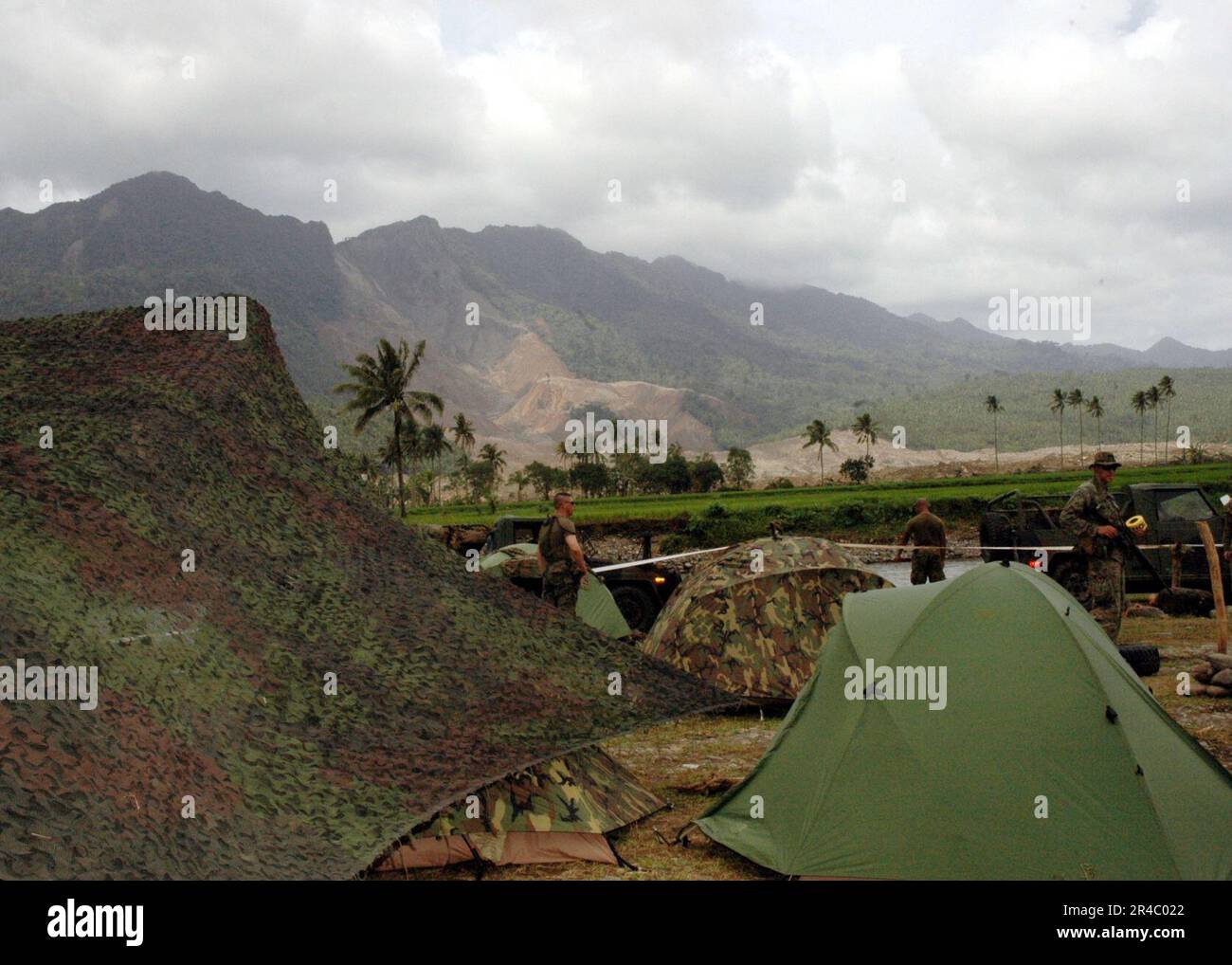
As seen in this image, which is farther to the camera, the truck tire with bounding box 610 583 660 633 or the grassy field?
the grassy field

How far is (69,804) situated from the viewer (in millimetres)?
3479

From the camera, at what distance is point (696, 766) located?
1035 cm

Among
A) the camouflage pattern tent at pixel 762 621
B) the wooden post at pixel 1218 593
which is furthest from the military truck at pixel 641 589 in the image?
the wooden post at pixel 1218 593

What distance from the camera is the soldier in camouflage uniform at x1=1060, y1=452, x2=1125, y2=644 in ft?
40.3

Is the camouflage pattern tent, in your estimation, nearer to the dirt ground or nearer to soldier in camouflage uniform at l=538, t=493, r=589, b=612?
the dirt ground

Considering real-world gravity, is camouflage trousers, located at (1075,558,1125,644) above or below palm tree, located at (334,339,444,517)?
below

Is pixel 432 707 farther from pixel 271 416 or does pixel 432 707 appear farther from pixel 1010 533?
pixel 1010 533

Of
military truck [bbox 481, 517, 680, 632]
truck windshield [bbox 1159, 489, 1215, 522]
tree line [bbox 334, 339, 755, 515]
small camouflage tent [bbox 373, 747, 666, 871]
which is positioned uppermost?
tree line [bbox 334, 339, 755, 515]

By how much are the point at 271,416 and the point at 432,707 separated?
74.5 inches

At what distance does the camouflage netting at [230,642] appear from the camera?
12.1 ft

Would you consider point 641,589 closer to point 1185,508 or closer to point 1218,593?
point 1218,593

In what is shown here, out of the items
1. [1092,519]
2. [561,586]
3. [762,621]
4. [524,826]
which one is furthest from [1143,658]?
[524,826]

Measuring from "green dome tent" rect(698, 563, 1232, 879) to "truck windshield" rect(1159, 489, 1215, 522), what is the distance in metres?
16.5

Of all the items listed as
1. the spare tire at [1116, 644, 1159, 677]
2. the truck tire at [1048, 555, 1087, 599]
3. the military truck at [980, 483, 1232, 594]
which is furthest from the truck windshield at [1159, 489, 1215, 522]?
the spare tire at [1116, 644, 1159, 677]
